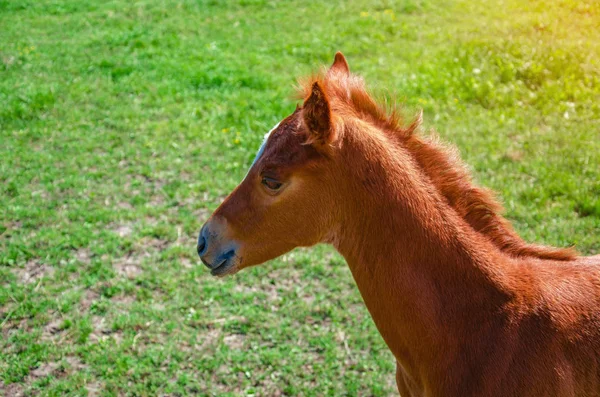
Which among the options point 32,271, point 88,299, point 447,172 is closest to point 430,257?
point 447,172

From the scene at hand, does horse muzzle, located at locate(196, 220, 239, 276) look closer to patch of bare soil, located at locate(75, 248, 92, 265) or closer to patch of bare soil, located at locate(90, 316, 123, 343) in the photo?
patch of bare soil, located at locate(90, 316, 123, 343)

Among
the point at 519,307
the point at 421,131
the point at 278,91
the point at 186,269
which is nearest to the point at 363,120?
the point at 421,131

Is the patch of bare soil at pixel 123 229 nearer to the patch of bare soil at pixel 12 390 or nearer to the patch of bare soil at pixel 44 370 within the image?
the patch of bare soil at pixel 44 370

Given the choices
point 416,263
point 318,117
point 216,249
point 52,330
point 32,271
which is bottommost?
point 32,271

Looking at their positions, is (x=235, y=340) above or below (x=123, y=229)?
above

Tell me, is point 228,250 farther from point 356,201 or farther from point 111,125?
point 111,125

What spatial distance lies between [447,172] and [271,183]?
2.53ft

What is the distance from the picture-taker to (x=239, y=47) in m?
8.94

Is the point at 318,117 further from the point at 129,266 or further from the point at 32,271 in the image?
the point at 32,271

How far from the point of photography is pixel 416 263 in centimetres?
255

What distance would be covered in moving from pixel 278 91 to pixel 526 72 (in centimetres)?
311

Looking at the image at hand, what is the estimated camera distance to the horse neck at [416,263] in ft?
8.38

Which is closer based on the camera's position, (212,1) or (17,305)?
(17,305)

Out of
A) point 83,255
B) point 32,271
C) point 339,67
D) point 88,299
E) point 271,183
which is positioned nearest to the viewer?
point 271,183
